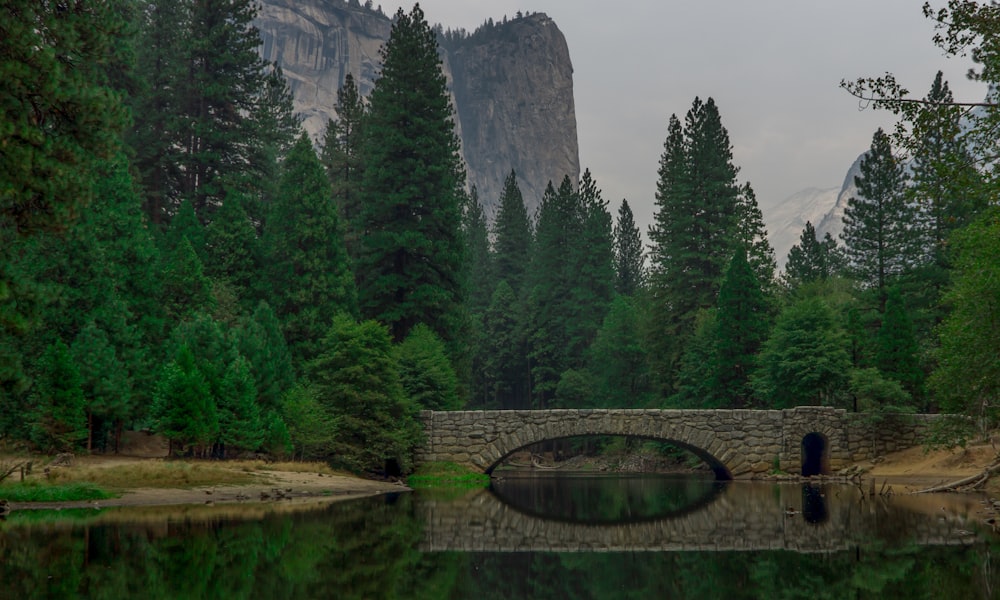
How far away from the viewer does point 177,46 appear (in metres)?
49.4

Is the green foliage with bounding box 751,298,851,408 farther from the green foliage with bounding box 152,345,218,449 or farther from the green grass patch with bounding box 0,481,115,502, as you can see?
the green grass patch with bounding box 0,481,115,502

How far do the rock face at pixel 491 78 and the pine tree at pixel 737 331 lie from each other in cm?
12940

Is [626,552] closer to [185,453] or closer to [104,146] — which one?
[104,146]

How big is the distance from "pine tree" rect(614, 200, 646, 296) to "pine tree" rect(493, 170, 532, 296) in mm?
7978

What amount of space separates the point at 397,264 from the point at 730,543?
32.0 metres

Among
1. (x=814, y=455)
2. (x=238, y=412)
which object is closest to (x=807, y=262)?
(x=814, y=455)

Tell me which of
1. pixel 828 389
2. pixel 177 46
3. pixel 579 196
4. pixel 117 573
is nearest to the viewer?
pixel 117 573

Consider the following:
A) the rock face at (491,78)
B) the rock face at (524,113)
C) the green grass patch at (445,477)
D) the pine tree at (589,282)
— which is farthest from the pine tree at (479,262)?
the rock face at (524,113)

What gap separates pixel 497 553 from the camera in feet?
47.4

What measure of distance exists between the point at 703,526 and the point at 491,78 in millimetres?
173542

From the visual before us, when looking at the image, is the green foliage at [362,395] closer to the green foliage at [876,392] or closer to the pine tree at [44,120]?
the pine tree at [44,120]

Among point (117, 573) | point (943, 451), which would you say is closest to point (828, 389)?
point (943, 451)

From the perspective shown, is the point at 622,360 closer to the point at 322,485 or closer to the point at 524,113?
the point at 322,485

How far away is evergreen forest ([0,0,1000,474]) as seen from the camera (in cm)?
1672
